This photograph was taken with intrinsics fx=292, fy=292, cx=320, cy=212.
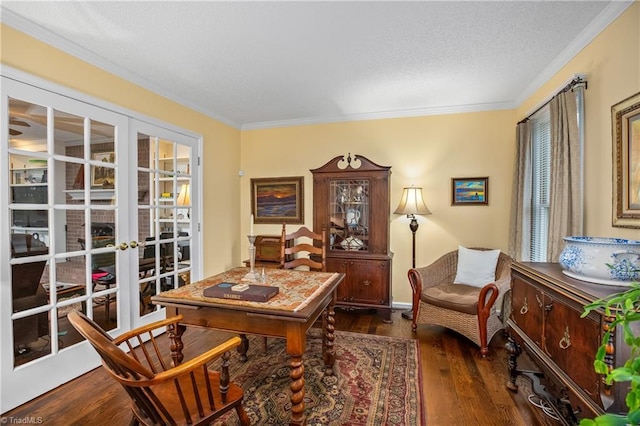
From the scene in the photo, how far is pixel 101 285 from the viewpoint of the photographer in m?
2.55

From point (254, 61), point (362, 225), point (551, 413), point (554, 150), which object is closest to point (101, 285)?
point (254, 61)

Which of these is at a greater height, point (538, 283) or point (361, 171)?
point (361, 171)

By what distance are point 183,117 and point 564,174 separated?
369 cm

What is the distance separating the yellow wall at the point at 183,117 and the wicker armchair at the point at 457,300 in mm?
2513

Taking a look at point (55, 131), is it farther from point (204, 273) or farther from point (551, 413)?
point (551, 413)

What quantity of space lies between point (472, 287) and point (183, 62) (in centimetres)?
354

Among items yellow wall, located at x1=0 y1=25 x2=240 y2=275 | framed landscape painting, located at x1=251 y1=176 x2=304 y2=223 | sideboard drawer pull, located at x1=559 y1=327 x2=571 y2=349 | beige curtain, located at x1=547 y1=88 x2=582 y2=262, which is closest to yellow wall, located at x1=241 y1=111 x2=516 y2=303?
framed landscape painting, located at x1=251 y1=176 x2=304 y2=223

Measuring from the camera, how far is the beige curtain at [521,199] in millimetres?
2998

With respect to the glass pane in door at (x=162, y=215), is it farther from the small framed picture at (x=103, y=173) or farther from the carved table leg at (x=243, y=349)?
the carved table leg at (x=243, y=349)

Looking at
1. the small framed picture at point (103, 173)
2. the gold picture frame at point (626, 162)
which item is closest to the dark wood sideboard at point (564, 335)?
the gold picture frame at point (626, 162)

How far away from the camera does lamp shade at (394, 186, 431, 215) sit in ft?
11.4

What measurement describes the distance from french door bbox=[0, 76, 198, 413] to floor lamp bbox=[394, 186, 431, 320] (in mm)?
2685

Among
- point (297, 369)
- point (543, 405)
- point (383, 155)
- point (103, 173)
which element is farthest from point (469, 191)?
point (103, 173)

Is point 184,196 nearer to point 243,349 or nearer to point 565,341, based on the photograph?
point 243,349
